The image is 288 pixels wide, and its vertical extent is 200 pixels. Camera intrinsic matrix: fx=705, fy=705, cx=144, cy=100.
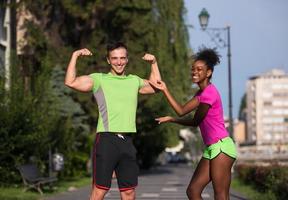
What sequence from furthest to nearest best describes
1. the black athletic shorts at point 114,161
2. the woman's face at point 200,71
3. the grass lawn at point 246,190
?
1. the grass lawn at point 246,190
2. the woman's face at point 200,71
3. the black athletic shorts at point 114,161

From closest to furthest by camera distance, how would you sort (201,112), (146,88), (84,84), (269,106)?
(84,84), (146,88), (201,112), (269,106)

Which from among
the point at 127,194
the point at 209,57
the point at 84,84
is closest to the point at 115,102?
the point at 84,84

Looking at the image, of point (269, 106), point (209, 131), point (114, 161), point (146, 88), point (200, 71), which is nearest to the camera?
point (114, 161)

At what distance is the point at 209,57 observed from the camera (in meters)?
7.61

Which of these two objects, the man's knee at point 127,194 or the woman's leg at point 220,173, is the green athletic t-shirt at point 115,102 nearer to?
the man's knee at point 127,194

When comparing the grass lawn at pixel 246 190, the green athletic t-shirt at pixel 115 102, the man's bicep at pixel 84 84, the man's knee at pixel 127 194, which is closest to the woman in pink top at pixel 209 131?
the green athletic t-shirt at pixel 115 102

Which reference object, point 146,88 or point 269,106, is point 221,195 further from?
point 269,106

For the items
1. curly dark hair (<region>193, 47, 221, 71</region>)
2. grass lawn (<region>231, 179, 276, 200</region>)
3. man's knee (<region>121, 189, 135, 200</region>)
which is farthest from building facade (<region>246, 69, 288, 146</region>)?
man's knee (<region>121, 189, 135, 200</region>)

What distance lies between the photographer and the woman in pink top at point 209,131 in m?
7.38

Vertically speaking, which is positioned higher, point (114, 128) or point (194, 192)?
point (114, 128)

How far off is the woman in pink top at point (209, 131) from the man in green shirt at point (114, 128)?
629mm

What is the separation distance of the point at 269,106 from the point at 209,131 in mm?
180975

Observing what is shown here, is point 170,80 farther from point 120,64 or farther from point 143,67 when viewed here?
point 120,64

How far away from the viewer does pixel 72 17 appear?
35969 mm
